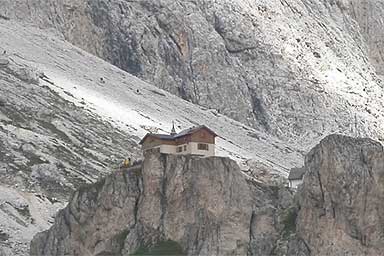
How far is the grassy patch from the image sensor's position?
5650cm

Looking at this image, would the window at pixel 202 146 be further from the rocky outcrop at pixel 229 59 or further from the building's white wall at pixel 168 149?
the rocky outcrop at pixel 229 59

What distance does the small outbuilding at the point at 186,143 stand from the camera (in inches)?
2569

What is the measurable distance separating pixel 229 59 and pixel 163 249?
121 meters

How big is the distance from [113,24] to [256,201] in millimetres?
115745

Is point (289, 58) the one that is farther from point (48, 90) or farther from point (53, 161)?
point (53, 161)

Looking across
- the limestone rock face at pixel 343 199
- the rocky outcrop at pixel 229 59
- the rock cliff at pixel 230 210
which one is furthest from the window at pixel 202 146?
the rocky outcrop at pixel 229 59

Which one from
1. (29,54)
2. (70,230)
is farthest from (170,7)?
(70,230)

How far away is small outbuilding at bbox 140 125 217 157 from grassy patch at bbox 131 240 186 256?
29.5 ft

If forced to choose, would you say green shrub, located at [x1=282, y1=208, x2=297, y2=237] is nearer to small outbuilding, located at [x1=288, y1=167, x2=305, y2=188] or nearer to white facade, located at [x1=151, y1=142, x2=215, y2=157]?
white facade, located at [x1=151, y1=142, x2=215, y2=157]

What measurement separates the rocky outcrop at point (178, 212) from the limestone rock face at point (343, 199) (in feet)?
8.25

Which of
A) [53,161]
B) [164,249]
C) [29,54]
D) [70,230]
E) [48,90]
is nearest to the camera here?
[164,249]

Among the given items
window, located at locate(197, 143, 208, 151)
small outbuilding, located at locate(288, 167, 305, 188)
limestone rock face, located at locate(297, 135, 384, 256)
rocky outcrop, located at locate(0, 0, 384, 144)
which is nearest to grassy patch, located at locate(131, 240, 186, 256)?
limestone rock face, located at locate(297, 135, 384, 256)

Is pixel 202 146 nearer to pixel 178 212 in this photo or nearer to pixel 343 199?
pixel 178 212

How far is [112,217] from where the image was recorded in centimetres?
6019
